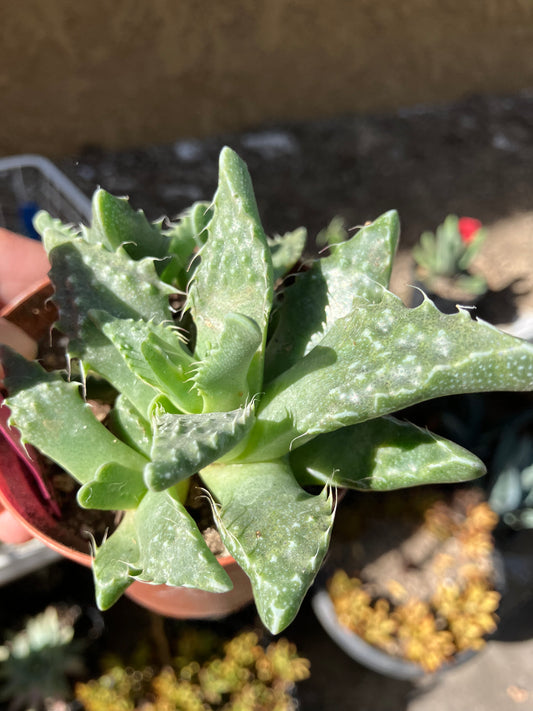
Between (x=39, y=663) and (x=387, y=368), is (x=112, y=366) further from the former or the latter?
(x=39, y=663)

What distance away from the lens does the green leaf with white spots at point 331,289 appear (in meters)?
0.61

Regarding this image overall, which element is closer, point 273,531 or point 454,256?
point 273,531

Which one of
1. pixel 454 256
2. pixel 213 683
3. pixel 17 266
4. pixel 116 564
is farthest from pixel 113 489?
pixel 454 256

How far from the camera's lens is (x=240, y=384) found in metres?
0.58

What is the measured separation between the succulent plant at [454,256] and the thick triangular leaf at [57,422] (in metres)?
1.26

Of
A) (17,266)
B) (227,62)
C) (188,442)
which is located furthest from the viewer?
(227,62)

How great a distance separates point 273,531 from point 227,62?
1940 mm

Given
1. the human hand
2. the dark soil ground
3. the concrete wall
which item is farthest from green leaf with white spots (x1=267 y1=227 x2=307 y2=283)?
the concrete wall

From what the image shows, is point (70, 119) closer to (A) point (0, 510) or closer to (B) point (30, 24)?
(B) point (30, 24)

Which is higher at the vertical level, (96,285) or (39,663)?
(96,285)

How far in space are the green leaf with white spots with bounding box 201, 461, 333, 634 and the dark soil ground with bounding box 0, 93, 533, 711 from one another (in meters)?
0.89

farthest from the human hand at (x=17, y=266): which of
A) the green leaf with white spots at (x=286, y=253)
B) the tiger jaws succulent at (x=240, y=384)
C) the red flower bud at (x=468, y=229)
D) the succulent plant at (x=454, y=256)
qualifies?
the red flower bud at (x=468, y=229)

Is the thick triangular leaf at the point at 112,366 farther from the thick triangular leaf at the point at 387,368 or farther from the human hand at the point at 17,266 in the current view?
the human hand at the point at 17,266

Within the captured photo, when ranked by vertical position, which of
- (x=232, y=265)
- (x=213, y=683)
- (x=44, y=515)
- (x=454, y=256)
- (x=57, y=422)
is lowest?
(x=213, y=683)
